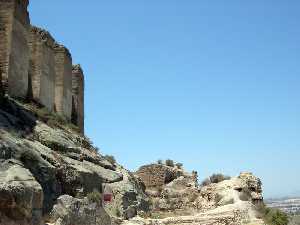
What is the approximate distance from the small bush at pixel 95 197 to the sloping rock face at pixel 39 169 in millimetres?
277

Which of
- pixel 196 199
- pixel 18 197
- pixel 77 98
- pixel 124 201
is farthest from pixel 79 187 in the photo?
pixel 77 98

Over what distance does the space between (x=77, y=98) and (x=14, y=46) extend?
9.83m

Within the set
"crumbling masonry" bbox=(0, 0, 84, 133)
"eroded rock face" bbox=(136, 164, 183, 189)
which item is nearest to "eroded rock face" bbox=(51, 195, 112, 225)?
"crumbling masonry" bbox=(0, 0, 84, 133)

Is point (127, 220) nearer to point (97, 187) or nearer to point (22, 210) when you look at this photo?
point (97, 187)

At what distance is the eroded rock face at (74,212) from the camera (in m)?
12.4

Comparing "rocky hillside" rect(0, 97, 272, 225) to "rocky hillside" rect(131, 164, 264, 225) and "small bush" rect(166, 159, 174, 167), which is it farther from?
"small bush" rect(166, 159, 174, 167)

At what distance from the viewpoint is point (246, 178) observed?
Result: 2294 cm

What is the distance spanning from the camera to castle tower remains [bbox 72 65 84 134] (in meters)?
28.2

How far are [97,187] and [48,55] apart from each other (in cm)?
895

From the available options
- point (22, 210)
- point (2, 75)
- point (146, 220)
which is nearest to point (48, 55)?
point (2, 75)

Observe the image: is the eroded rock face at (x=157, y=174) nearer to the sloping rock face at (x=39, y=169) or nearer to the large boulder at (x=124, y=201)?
the sloping rock face at (x=39, y=169)

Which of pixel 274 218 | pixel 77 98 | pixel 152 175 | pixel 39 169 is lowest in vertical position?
pixel 274 218

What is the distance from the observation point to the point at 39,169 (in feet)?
43.8

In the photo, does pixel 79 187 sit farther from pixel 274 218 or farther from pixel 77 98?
pixel 77 98
